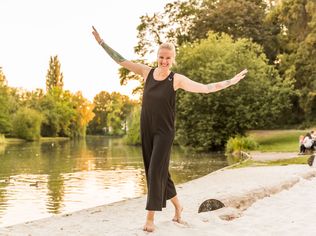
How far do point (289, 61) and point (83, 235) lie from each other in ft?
130

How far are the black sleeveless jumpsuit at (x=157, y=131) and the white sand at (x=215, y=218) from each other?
0.57 metres

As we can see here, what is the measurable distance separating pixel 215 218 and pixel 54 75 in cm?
13055

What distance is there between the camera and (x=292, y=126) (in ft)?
163

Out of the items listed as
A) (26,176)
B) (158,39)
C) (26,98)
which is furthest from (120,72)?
(26,98)

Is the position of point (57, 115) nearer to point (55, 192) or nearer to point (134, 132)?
point (134, 132)

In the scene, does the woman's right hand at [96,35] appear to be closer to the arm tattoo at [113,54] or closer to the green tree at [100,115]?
the arm tattoo at [113,54]

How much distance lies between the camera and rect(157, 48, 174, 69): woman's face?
6.79 meters

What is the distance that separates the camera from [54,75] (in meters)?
136

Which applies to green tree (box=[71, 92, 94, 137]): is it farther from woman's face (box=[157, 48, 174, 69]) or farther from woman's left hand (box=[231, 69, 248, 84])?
woman's face (box=[157, 48, 174, 69])

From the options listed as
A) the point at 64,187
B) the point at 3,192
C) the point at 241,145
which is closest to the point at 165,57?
the point at 3,192

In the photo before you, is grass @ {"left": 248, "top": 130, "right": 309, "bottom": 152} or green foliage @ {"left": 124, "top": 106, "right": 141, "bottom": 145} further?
green foliage @ {"left": 124, "top": 106, "right": 141, "bottom": 145}

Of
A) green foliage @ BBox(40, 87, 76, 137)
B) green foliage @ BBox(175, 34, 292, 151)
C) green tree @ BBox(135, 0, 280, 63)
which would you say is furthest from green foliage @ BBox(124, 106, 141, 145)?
green foliage @ BBox(40, 87, 76, 137)

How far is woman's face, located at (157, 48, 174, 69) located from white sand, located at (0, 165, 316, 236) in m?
2.01

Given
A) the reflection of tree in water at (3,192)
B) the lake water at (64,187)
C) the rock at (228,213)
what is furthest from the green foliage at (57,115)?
the rock at (228,213)
